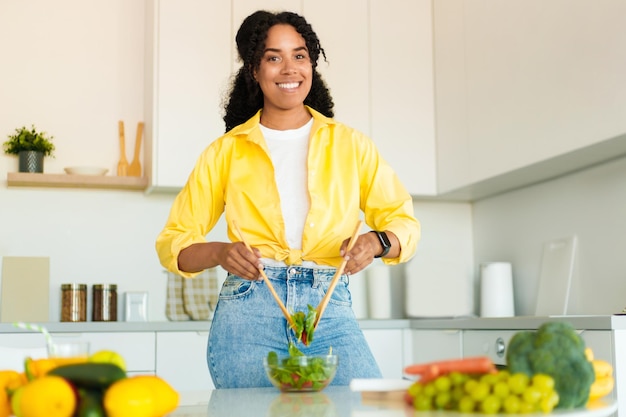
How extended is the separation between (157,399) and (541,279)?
9.27 feet

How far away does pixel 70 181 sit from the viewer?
379 cm

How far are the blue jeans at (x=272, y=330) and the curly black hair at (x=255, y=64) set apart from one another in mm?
495

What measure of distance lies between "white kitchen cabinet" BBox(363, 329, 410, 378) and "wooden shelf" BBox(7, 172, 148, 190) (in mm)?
1204

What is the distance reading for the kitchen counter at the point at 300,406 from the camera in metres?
1.13

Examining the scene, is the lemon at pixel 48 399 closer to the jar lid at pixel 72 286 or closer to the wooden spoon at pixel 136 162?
the jar lid at pixel 72 286

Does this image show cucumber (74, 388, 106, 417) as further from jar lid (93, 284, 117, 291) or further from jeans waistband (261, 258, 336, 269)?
jar lid (93, 284, 117, 291)

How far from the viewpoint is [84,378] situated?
3.41 feet

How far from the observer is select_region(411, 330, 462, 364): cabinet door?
3.51 metres

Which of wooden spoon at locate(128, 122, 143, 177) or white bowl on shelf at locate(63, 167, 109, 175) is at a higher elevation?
wooden spoon at locate(128, 122, 143, 177)

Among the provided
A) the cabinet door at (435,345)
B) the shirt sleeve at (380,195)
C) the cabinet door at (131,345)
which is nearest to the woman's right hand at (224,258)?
the shirt sleeve at (380,195)

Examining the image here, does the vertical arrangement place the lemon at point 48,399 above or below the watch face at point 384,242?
below

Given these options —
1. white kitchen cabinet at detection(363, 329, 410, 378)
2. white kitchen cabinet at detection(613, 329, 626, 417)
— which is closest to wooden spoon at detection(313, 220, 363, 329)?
white kitchen cabinet at detection(613, 329, 626, 417)

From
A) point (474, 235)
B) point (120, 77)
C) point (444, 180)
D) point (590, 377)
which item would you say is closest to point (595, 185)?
point (444, 180)

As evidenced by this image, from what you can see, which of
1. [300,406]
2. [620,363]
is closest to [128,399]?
[300,406]
